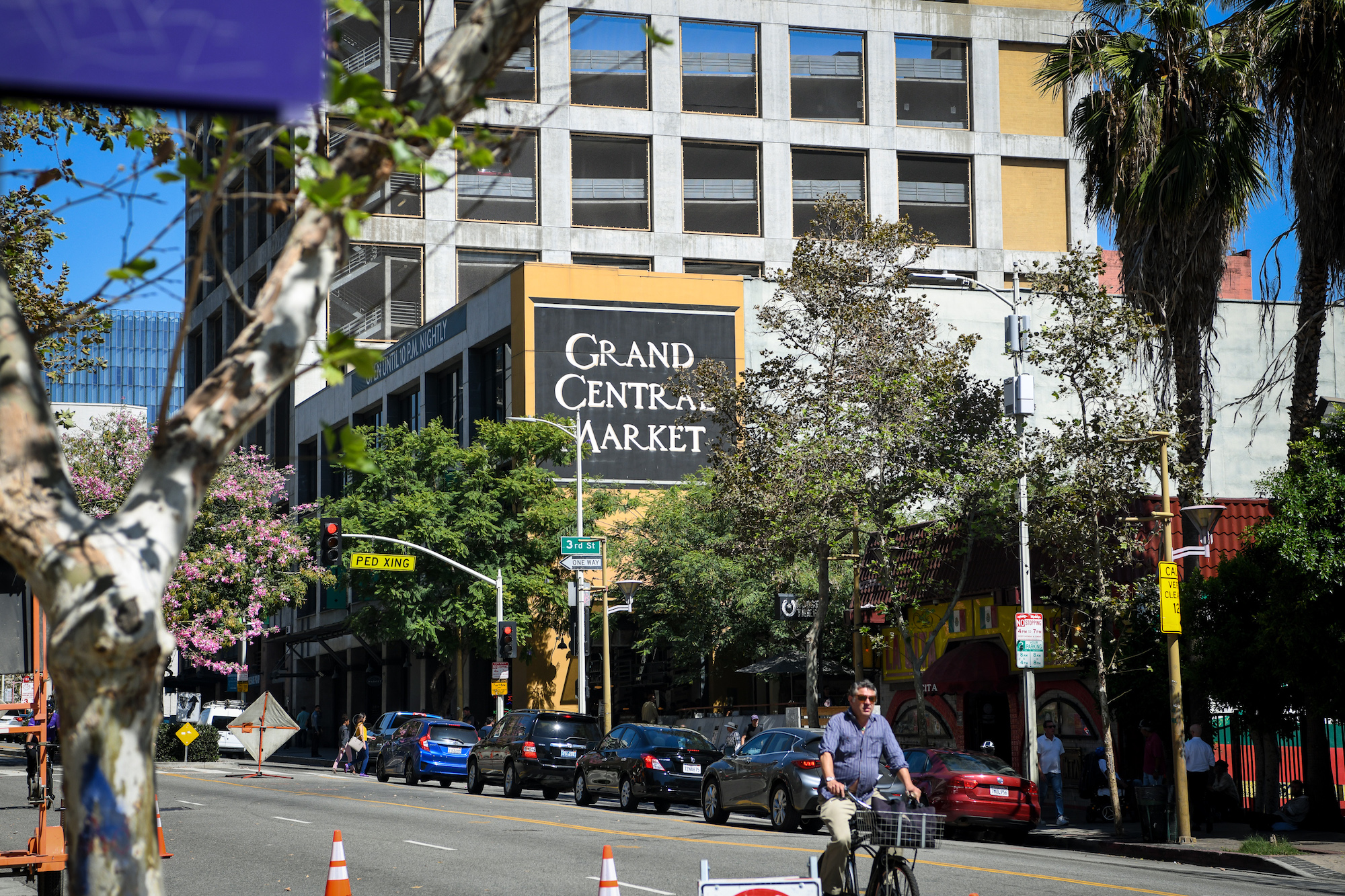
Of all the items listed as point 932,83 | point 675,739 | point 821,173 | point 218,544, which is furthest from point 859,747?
point 932,83

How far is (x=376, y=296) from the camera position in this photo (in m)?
69.1

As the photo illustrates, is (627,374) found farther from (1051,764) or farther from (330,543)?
(1051,764)

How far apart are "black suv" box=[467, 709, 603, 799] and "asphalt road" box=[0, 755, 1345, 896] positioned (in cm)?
251

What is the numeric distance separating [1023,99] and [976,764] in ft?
162

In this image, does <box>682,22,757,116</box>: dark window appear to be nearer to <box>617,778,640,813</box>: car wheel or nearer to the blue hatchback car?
the blue hatchback car

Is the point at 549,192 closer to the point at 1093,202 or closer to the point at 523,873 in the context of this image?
the point at 1093,202

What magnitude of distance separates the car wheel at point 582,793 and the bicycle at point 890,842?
59.6 feet

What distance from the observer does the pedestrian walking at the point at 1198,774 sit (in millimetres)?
23312

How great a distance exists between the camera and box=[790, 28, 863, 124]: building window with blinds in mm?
66438

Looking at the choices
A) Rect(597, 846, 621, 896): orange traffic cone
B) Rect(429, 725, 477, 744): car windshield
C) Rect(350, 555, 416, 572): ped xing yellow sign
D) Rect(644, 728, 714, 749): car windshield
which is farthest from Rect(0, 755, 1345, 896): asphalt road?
Rect(350, 555, 416, 572): ped xing yellow sign

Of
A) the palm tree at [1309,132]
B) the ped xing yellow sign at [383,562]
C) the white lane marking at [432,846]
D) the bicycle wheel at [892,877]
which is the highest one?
the palm tree at [1309,132]

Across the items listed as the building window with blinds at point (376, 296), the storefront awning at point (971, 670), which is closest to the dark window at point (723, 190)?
the building window with blinds at point (376, 296)

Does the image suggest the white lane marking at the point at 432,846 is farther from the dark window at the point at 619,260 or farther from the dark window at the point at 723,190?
the dark window at the point at 723,190

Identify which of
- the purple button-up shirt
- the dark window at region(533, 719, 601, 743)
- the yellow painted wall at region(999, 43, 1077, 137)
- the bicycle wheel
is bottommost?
the dark window at region(533, 719, 601, 743)
